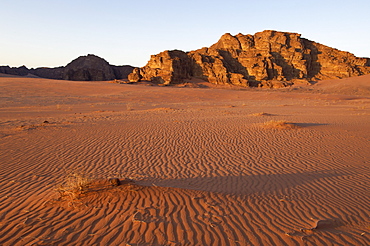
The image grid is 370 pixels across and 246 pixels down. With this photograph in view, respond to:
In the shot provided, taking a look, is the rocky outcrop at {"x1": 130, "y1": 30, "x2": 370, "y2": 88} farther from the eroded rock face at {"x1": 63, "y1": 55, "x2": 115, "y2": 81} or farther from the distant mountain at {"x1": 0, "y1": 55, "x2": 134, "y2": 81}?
the distant mountain at {"x1": 0, "y1": 55, "x2": 134, "y2": 81}

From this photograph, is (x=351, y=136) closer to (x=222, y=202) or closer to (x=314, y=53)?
(x=222, y=202)

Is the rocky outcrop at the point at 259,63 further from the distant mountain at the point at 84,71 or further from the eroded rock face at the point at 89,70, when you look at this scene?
the distant mountain at the point at 84,71

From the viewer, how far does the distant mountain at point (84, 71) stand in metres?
77.7

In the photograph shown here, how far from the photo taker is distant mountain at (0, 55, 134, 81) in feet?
255

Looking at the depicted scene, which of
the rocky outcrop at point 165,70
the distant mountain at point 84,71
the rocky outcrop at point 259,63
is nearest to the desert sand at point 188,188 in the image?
the rocky outcrop at point 165,70

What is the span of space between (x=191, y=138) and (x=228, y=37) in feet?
224

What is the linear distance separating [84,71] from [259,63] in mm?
54236

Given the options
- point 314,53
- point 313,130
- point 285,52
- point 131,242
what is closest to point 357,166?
point 313,130

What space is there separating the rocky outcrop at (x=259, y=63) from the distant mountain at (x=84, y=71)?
86.5 feet

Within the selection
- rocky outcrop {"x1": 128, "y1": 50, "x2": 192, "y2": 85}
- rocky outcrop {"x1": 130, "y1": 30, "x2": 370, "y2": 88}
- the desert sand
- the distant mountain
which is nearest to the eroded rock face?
the distant mountain

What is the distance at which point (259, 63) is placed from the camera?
204 ft

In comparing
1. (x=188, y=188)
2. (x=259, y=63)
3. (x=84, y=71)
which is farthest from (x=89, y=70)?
(x=188, y=188)

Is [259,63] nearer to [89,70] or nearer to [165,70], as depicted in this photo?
[165,70]

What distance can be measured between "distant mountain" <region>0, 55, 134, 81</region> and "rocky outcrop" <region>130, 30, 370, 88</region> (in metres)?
26.4
